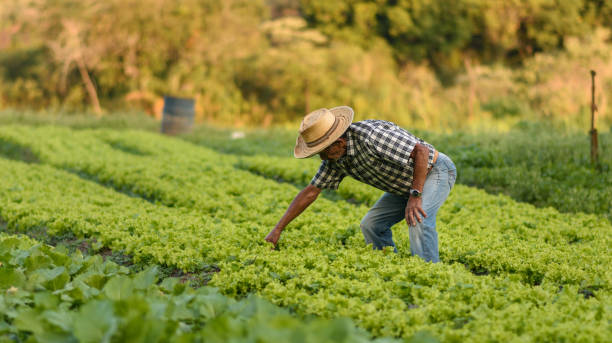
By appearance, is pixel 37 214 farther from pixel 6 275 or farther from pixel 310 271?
pixel 310 271

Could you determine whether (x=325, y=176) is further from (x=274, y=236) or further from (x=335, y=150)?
(x=274, y=236)

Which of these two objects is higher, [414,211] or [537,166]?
[414,211]

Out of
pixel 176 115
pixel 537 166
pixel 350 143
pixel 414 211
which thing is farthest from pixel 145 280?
pixel 176 115

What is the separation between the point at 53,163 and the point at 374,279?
37.6 feet

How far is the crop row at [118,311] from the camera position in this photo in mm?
3004

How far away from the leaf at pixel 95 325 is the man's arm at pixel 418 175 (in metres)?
2.90

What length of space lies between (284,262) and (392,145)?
1.37 meters

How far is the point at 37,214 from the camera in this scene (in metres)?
8.11

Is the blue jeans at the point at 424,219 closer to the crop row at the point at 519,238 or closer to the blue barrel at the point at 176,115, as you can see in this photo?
the crop row at the point at 519,238

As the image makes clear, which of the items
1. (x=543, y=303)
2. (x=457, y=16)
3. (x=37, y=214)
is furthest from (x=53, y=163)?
(x=457, y=16)

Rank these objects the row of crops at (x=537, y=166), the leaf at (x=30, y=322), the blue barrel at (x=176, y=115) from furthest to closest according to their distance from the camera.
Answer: the blue barrel at (x=176, y=115), the row of crops at (x=537, y=166), the leaf at (x=30, y=322)

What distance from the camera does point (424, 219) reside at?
17.5 ft

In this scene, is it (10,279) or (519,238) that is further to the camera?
(519,238)

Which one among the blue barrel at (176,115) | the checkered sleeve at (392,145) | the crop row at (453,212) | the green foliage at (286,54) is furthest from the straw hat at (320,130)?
the green foliage at (286,54)
